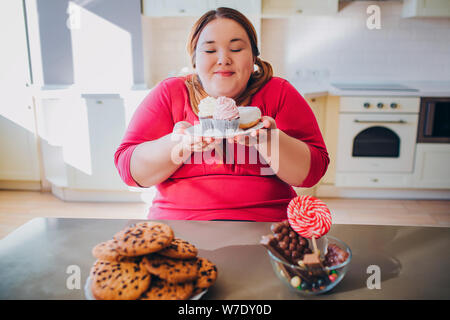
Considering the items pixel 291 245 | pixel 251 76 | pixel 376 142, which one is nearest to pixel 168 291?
pixel 291 245

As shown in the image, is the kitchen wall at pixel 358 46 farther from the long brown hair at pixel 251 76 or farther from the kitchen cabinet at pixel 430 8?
the long brown hair at pixel 251 76

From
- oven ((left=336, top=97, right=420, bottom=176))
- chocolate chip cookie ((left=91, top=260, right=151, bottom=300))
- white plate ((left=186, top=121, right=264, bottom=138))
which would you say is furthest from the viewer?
oven ((left=336, top=97, right=420, bottom=176))

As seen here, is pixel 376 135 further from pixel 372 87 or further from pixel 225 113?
pixel 225 113

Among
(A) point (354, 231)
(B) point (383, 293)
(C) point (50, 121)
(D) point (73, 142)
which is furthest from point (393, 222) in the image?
(C) point (50, 121)

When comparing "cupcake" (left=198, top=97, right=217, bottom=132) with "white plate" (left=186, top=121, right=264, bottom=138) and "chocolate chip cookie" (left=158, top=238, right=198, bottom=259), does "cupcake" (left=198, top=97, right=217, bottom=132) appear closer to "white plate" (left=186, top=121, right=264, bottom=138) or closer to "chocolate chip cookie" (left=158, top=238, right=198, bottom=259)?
"white plate" (left=186, top=121, right=264, bottom=138)

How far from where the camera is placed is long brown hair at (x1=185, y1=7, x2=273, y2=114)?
1257 millimetres

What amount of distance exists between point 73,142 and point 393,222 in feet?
8.49

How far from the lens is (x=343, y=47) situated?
139 inches

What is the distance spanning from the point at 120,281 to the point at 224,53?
808 millimetres

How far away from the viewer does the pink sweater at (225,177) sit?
1.19 meters

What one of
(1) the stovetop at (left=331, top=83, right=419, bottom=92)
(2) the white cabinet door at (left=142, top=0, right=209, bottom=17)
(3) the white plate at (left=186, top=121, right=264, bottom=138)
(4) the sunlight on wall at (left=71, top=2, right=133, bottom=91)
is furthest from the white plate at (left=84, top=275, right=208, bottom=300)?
(2) the white cabinet door at (left=142, top=0, right=209, bottom=17)

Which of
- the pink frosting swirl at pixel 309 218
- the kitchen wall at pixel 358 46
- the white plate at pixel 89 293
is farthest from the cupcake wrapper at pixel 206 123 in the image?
the kitchen wall at pixel 358 46

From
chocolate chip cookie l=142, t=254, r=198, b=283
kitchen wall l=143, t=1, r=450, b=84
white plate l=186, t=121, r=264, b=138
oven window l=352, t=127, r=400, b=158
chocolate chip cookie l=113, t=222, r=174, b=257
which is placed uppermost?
kitchen wall l=143, t=1, r=450, b=84

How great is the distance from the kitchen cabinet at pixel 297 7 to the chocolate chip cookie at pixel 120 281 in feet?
9.57
